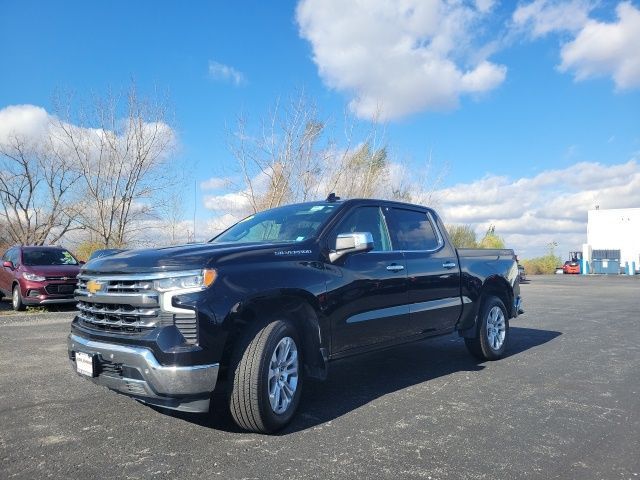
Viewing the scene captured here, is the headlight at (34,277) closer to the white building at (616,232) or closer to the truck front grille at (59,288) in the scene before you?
the truck front grille at (59,288)

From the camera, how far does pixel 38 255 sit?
514 inches

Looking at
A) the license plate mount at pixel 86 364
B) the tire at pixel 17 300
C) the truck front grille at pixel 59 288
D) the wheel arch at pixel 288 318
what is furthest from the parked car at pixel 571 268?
the license plate mount at pixel 86 364

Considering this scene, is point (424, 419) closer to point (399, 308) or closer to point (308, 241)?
point (399, 308)

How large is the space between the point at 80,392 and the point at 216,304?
2330mm

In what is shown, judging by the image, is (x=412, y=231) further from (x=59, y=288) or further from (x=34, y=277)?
(x=34, y=277)

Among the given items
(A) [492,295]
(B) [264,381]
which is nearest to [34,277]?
(A) [492,295]

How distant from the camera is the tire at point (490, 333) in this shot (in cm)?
636

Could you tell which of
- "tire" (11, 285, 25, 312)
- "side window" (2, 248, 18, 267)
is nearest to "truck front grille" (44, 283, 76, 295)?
"tire" (11, 285, 25, 312)

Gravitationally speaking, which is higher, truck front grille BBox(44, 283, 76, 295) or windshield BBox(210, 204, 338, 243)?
windshield BBox(210, 204, 338, 243)

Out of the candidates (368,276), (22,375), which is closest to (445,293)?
(368,276)

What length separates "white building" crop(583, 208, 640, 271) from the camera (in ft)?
197

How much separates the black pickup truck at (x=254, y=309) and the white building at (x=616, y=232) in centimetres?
6017

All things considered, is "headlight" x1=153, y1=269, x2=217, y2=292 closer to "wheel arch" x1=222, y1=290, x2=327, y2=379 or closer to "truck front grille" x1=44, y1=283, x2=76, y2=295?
"wheel arch" x1=222, y1=290, x2=327, y2=379

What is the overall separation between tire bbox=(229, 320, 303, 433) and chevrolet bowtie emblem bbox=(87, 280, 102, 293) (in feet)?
3.93
